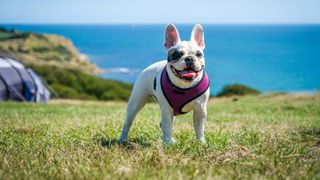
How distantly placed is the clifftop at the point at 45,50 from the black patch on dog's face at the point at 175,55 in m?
82.6

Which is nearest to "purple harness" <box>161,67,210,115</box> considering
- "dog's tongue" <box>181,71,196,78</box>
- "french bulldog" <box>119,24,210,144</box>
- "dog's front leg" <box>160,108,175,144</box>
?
"french bulldog" <box>119,24,210,144</box>

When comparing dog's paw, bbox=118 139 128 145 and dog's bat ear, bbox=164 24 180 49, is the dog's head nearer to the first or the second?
dog's bat ear, bbox=164 24 180 49

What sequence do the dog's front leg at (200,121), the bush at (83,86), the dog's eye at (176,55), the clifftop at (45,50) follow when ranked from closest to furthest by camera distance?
the dog's eye at (176,55) → the dog's front leg at (200,121) → the bush at (83,86) → the clifftop at (45,50)

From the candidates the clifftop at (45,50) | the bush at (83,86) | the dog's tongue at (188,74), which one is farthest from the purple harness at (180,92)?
the clifftop at (45,50)

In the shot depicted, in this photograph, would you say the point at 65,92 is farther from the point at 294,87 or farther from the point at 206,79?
the point at 294,87

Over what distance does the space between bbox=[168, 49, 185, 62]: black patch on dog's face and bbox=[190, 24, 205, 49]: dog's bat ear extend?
0.38 meters

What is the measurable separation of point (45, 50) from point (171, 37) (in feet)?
329

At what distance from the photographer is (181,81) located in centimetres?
549

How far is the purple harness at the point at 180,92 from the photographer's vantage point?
556 cm

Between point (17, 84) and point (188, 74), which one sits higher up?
point (188, 74)

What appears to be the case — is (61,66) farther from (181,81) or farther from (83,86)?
(181,81)

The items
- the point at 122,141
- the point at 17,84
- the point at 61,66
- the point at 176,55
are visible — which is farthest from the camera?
the point at 61,66

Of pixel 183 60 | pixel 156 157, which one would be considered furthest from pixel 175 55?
pixel 156 157

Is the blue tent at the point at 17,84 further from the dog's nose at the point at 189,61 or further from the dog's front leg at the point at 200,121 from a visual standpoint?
the dog's nose at the point at 189,61
